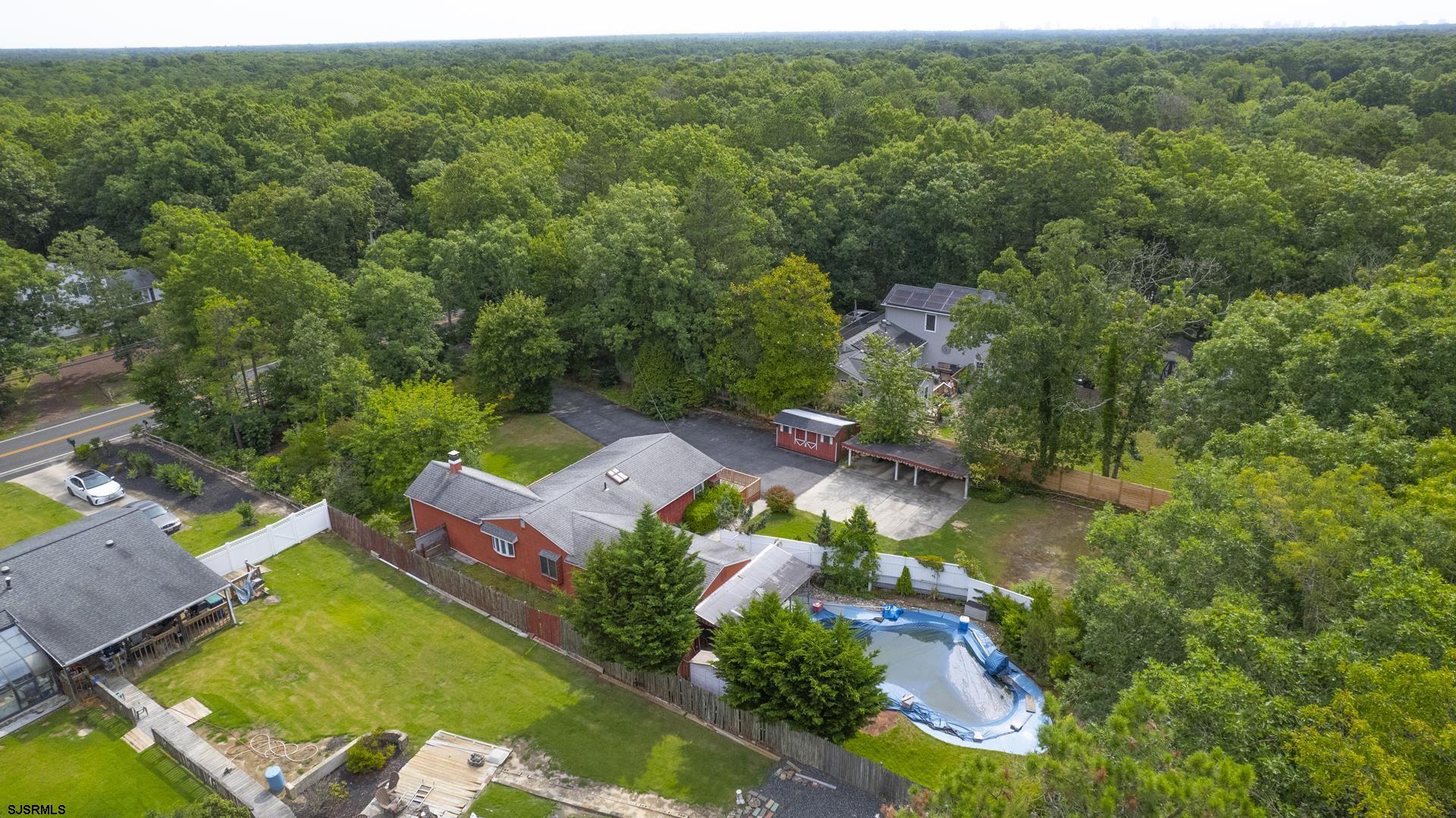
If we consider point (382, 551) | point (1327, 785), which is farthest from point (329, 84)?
point (1327, 785)

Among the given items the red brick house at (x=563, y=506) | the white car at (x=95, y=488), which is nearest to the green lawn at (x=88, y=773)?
the red brick house at (x=563, y=506)

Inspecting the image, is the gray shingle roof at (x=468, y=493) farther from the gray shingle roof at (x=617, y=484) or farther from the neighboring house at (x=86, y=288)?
the neighboring house at (x=86, y=288)

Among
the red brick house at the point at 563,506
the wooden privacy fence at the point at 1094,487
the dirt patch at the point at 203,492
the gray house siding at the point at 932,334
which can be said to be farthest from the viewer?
the gray house siding at the point at 932,334

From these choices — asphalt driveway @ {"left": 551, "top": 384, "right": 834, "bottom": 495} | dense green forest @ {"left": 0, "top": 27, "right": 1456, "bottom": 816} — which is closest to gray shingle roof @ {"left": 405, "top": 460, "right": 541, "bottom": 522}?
dense green forest @ {"left": 0, "top": 27, "right": 1456, "bottom": 816}

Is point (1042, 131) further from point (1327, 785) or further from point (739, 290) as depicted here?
point (1327, 785)

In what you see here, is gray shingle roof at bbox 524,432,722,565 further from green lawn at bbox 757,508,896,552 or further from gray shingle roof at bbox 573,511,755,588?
green lawn at bbox 757,508,896,552

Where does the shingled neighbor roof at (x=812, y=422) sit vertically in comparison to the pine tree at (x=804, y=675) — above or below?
below

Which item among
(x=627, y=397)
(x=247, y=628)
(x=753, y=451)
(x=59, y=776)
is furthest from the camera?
(x=627, y=397)

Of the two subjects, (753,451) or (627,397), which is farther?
(627,397)
